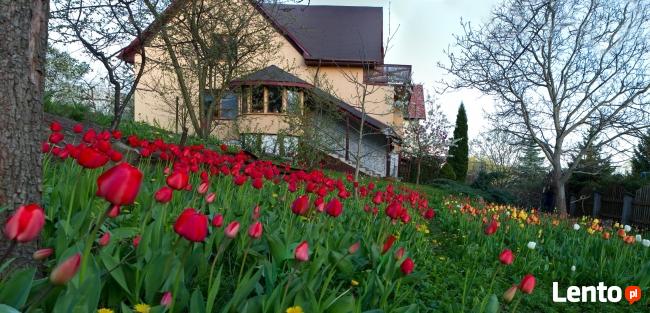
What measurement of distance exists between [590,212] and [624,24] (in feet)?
20.9

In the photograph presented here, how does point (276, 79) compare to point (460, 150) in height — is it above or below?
above

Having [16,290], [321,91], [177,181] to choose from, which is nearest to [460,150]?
[321,91]

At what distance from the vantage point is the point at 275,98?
20.9 metres

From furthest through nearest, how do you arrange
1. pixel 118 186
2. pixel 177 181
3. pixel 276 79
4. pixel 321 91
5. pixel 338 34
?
pixel 338 34 < pixel 276 79 < pixel 321 91 < pixel 177 181 < pixel 118 186

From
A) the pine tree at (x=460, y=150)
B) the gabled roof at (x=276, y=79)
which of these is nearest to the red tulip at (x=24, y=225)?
the gabled roof at (x=276, y=79)

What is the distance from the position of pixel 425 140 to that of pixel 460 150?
2.97 m

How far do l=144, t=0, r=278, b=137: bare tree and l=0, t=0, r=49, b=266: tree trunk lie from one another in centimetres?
Answer: 993

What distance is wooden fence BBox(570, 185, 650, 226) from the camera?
45.8 ft

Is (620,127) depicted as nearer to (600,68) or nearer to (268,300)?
(600,68)

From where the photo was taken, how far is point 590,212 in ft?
57.8

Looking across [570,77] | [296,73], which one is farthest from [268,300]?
[296,73]

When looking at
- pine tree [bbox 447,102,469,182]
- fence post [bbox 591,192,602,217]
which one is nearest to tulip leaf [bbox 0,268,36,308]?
fence post [bbox 591,192,602,217]

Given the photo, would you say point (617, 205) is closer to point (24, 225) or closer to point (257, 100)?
point (257, 100)

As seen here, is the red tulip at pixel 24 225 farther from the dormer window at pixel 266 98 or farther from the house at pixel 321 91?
the dormer window at pixel 266 98
